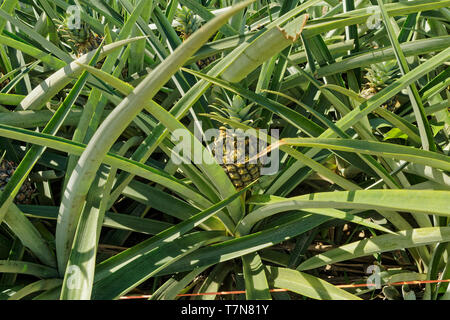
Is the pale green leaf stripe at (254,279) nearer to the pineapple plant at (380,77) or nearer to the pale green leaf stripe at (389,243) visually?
the pale green leaf stripe at (389,243)

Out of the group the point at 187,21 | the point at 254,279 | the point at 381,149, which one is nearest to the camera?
the point at 381,149

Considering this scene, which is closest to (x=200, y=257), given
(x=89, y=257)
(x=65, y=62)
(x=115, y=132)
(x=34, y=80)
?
(x=89, y=257)

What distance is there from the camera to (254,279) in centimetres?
72

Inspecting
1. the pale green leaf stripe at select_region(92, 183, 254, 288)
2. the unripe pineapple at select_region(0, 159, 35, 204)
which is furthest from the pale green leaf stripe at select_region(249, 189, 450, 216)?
the unripe pineapple at select_region(0, 159, 35, 204)

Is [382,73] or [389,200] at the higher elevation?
[382,73]

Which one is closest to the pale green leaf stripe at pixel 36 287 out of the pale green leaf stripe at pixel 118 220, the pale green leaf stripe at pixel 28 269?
the pale green leaf stripe at pixel 28 269

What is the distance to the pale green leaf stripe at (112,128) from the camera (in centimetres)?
40

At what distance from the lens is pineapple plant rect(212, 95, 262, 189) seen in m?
0.77

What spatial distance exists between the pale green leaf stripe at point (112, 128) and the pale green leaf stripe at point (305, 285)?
7.5 inches

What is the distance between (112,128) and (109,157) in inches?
6.1

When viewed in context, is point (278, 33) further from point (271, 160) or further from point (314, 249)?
point (314, 249)

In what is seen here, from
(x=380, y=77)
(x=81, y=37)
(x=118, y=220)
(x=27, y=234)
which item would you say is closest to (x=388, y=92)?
(x=380, y=77)

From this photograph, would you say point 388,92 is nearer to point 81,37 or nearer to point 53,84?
point 53,84
